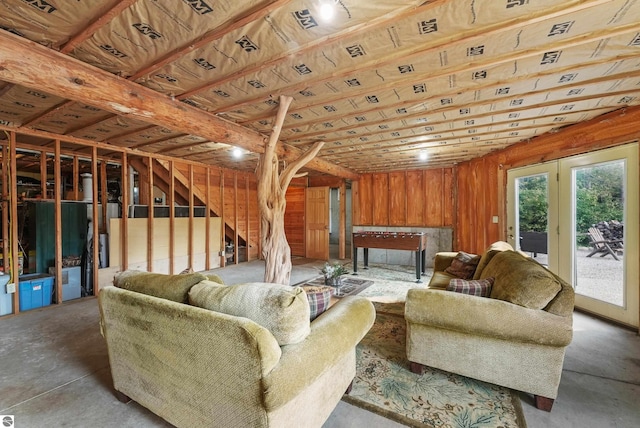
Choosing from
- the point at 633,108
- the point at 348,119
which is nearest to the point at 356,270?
the point at 348,119

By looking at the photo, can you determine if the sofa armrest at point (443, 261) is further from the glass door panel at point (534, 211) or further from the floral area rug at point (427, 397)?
the floral area rug at point (427, 397)

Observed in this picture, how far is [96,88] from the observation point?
2.11 meters

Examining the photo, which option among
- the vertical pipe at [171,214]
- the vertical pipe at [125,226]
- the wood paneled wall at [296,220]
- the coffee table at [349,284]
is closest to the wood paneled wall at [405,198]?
the wood paneled wall at [296,220]

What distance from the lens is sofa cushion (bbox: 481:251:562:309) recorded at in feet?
5.80

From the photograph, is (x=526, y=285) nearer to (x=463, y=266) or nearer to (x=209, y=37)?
(x=463, y=266)

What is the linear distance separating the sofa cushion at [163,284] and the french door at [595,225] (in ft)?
14.1

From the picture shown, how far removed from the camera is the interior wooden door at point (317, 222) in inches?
288

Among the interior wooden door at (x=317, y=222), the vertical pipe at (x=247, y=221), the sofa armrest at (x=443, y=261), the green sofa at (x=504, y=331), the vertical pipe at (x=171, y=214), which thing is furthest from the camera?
the interior wooden door at (x=317, y=222)

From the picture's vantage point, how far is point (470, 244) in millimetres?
5750

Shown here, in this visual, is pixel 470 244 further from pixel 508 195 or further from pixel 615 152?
pixel 615 152

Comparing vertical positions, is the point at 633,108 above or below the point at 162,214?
above

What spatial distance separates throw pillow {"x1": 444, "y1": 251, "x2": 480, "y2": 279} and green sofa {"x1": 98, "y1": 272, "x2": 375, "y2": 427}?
212 centimetres

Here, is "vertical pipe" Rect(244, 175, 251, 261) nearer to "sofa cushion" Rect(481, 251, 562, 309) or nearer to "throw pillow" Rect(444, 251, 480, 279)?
"throw pillow" Rect(444, 251, 480, 279)

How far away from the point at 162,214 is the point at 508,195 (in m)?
6.29
